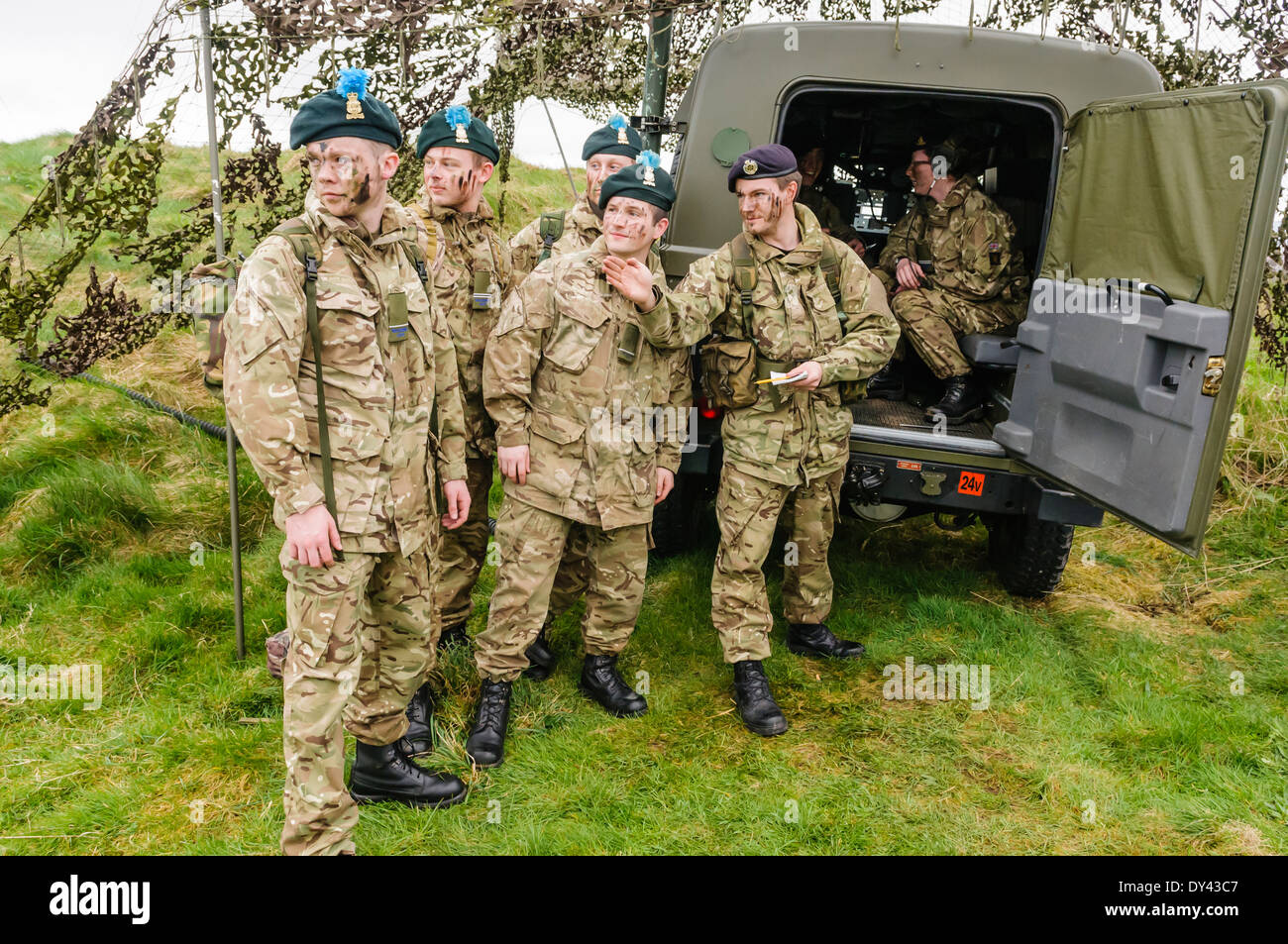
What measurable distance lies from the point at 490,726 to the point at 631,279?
1552mm

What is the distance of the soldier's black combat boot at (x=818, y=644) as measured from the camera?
4.06 m

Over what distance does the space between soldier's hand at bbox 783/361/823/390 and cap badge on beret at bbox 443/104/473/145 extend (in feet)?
4.54

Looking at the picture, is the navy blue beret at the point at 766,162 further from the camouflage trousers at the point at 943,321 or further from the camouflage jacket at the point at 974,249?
the camouflage jacket at the point at 974,249

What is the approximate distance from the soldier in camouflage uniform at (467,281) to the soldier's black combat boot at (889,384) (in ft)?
7.56

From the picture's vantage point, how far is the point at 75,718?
3426 millimetres

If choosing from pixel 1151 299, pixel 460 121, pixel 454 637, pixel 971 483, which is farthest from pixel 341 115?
pixel 971 483

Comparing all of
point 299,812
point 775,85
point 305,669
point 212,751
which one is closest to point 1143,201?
point 775,85

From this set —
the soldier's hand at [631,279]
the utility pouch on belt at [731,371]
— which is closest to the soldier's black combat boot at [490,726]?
the utility pouch on belt at [731,371]

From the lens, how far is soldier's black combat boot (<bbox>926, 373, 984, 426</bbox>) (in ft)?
15.1

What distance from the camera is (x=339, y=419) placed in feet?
8.13

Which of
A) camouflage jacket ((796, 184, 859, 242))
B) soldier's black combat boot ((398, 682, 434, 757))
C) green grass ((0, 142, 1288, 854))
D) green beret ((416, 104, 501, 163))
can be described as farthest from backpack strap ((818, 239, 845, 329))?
camouflage jacket ((796, 184, 859, 242))

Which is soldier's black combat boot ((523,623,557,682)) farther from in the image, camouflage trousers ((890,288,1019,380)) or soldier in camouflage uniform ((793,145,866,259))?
soldier in camouflage uniform ((793,145,866,259))

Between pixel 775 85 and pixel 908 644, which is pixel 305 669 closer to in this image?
pixel 908 644

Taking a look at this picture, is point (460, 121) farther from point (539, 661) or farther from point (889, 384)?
point (889, 384)
